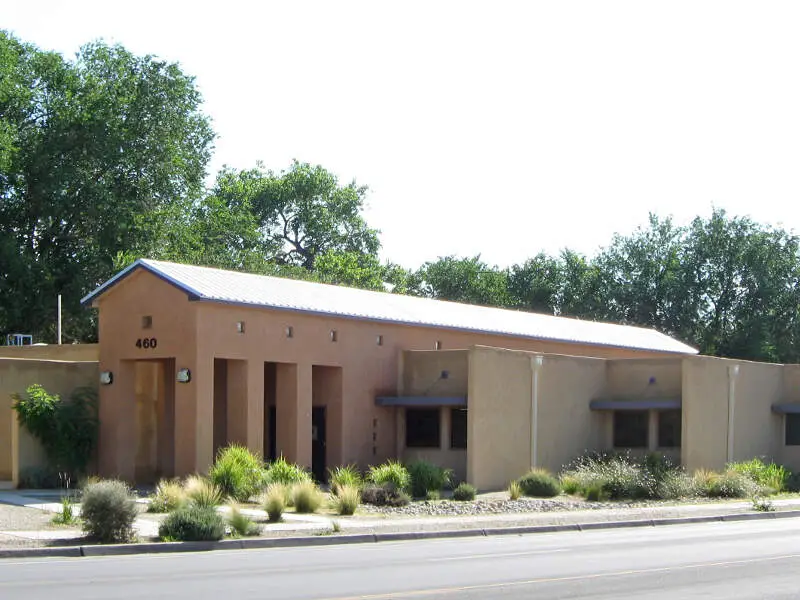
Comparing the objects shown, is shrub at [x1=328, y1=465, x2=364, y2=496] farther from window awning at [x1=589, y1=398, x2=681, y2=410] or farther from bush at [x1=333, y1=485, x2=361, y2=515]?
window awning at [x1=589, y1=398, x2=681, y2=410]

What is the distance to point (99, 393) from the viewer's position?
3269cm

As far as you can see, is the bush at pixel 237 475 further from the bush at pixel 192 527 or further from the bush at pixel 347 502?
the bush at pixel 192 527

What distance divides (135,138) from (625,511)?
32266 millimetres

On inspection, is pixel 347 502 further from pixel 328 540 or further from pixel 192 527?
pixel 192 527

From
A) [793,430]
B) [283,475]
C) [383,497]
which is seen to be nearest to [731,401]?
[793,430]

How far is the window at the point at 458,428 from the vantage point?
3500 cm

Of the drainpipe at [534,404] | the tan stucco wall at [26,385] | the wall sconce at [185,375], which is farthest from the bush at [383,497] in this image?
the tan stucco wall at [26,385]

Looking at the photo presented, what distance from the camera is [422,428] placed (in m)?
35.9

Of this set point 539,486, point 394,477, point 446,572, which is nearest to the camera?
point 446,572

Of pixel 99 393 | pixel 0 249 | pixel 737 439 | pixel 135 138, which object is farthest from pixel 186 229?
pixel 737 439

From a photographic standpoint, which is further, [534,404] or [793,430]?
[793,430]

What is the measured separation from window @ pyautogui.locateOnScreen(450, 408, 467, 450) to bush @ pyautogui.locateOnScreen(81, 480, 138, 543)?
16478 mm

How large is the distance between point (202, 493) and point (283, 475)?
4.39 m

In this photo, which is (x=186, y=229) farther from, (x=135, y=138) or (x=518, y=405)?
(x=518, y=405)
